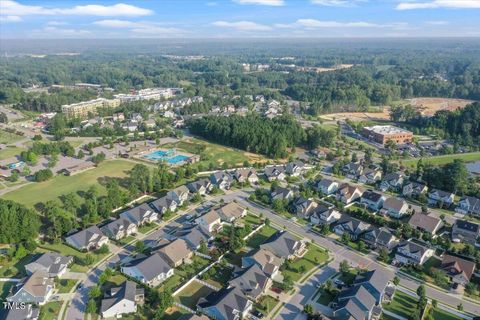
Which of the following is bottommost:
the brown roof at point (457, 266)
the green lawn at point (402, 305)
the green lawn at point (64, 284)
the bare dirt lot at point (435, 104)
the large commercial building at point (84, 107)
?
the green lawn at point (402, 305)

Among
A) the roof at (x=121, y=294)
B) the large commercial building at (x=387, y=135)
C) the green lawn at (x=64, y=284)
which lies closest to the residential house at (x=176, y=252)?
the roof at (x=121, y=294)

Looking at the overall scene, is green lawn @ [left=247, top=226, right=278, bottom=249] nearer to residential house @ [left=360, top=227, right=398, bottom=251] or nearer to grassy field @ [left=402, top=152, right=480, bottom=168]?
residential house @ [left=360, top=227, right=398, bottom=251]

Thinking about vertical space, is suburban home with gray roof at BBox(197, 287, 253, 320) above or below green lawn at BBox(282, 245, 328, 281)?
above

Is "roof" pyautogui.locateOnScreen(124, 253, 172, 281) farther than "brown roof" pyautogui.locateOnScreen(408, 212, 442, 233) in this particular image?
No

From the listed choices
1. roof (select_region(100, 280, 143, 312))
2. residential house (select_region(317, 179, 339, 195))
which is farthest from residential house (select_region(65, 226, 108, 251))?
residential house (select_region(317, 179, 339, 195))

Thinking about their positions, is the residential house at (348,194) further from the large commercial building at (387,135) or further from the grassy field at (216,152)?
the large commercial building at (387,135)

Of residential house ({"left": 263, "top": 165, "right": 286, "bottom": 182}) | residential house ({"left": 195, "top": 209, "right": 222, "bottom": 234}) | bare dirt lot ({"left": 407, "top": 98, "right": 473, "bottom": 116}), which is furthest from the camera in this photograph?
bare dirt lot ({"left": 407, "top": 98, "right": 473, "bottom": 116})
